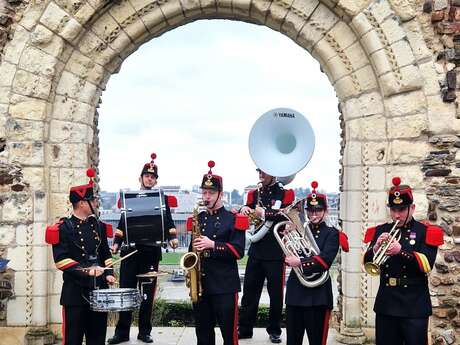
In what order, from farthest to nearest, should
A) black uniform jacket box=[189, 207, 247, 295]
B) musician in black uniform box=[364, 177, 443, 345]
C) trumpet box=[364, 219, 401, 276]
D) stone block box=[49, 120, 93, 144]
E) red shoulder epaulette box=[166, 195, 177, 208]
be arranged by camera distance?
stone block box=[49, 120, 93, 144]
red shoulder epaulette box=[166, 195, 177, 208]
black uniform jacket box=[189, 207, 247, 295]
musician in black uniform box=[364, 177, 443, 345]
trumpet box=[364, 219, 401, 276]

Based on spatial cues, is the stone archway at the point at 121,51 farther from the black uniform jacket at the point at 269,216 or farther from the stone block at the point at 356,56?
the black uniform jacket at the point at 269,216

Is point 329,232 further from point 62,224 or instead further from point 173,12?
point 173,12

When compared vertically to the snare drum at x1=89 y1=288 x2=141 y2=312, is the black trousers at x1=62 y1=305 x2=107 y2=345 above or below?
below

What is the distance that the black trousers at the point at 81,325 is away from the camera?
5281 millimetres

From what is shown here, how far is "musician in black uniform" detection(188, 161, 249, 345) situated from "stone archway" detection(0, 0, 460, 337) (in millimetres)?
1818

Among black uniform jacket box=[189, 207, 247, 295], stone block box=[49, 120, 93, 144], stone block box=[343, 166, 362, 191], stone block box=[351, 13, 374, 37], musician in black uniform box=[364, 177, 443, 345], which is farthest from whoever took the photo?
stone block box=[49, 120, 93, 144]

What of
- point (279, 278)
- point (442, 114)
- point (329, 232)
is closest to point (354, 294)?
point (279, 278)

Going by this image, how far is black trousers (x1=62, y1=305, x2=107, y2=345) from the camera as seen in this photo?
208 inches

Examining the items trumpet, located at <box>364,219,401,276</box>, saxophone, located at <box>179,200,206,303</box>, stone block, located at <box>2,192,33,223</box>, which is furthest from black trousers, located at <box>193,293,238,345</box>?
stone block, located at <box>2,192,33,223</box>

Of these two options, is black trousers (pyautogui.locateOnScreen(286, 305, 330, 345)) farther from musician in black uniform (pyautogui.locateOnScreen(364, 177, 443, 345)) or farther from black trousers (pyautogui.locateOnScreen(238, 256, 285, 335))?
black trousers (pyautogui.locateOnScreen(238, 256, 285, 335))

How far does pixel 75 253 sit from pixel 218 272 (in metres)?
1.31

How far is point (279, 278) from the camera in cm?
662

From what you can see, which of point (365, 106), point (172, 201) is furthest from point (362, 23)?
point (172, 201)

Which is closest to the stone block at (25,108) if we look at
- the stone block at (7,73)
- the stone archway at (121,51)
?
the stone archway at (121,51)
